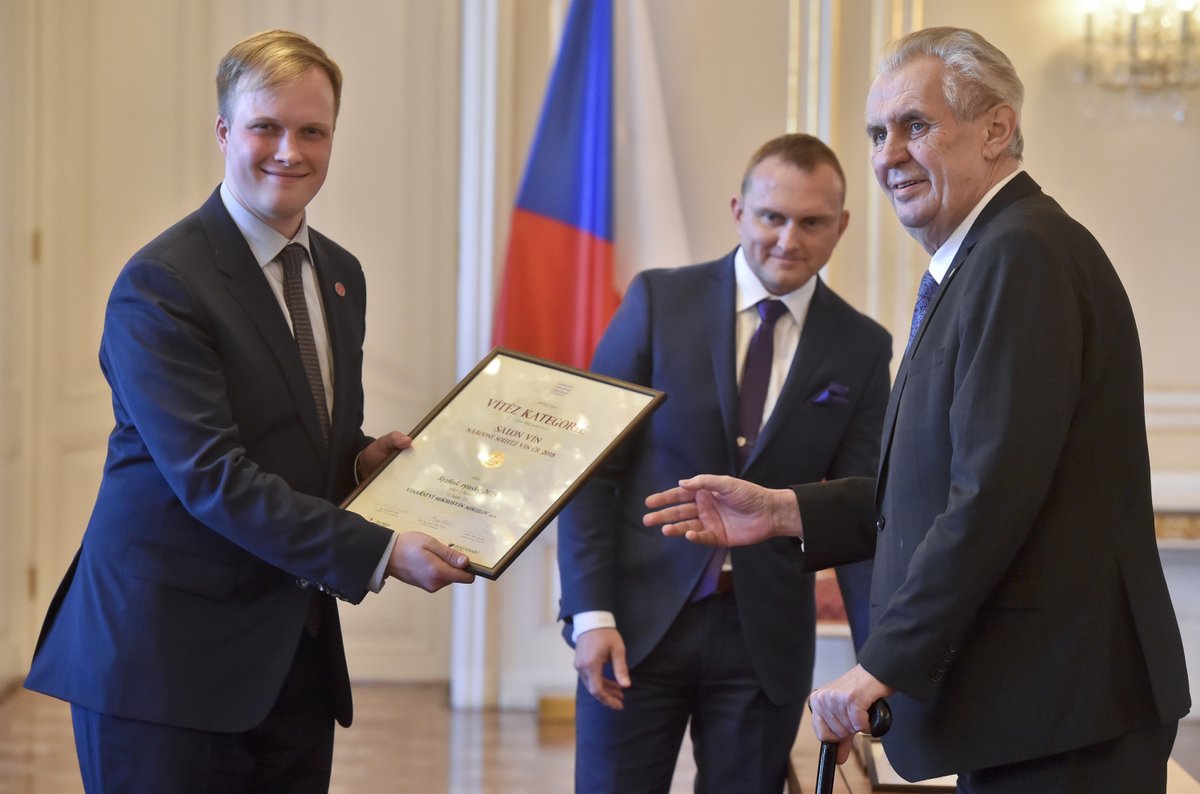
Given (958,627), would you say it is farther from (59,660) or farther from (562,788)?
(562,788)

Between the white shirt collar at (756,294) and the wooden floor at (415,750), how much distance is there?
81.3 inches

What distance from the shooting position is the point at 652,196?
4832 millimetres

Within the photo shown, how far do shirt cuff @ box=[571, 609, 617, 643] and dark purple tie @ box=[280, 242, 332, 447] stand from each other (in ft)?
2.13

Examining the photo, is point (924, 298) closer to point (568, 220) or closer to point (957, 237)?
point (957, 237)

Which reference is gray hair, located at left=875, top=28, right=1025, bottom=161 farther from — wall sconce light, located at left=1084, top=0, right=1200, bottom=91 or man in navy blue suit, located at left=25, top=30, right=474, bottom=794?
wall sconce light, located at left=1084, top=0, right=1200, bottom=91

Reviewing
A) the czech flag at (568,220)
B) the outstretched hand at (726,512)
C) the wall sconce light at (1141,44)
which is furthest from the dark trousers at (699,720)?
the wall sconce light at (1141,44)

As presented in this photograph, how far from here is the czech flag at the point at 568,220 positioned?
15.5ft

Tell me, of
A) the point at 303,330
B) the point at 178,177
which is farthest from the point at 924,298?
the point at 178,177

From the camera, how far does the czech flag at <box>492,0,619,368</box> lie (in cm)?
473

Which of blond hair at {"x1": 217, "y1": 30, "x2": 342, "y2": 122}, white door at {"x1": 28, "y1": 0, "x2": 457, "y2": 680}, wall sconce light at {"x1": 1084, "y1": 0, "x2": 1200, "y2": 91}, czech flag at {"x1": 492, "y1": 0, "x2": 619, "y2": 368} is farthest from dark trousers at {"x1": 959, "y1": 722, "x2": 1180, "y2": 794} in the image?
wall sconce light at {"x1": 1084, "y1": 0, "x2": 1200, "y2": 91}

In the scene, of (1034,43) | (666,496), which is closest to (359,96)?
Answer: (1034,43)

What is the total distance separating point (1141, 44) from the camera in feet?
16.3

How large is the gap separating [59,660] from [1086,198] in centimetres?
429

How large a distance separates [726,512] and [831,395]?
1.36ft
